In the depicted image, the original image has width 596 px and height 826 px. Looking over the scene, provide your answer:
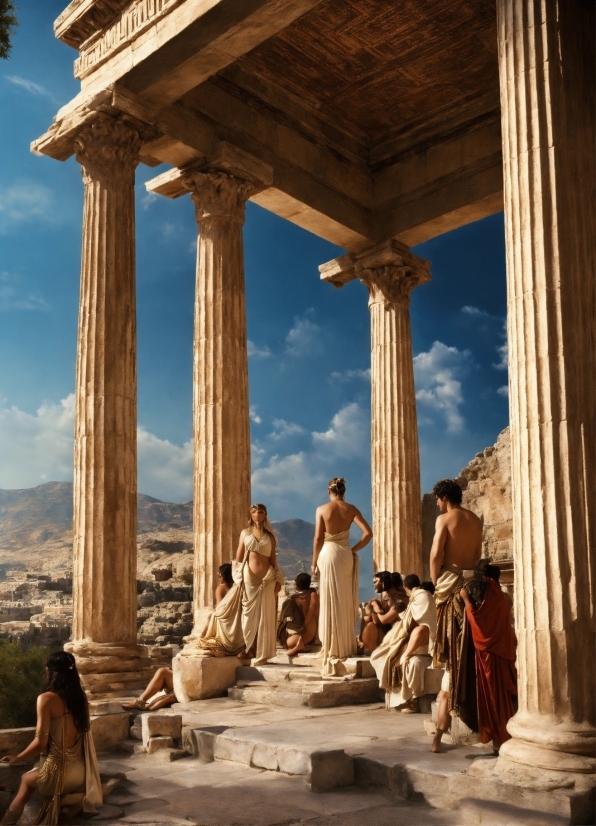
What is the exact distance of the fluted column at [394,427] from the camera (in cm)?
2114

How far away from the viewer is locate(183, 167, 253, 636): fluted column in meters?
17.0

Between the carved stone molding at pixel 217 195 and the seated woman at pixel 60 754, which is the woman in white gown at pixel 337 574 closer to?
the seated woman at pixel 60 754

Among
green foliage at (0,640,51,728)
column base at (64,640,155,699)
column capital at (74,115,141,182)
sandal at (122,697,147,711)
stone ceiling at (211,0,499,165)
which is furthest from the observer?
green foliage at (0,640,51,728)

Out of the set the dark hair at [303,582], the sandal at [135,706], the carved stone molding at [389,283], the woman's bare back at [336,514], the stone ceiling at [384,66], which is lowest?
the sandal at [135,706]

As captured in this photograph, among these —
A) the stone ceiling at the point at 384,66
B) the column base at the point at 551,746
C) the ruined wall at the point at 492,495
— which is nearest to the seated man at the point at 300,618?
the column base at the point at 551,746

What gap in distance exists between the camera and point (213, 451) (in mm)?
17203

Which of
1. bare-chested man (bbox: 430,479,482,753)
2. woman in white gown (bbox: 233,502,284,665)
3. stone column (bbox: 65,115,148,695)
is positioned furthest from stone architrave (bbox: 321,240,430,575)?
bare-chested man (bbox: 430,479,482,753)

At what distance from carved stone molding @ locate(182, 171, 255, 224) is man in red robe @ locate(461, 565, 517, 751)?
447 inches

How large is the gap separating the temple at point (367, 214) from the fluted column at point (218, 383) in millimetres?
44

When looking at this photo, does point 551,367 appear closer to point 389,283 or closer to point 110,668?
point 110,668

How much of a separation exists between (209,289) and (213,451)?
3.25 meters

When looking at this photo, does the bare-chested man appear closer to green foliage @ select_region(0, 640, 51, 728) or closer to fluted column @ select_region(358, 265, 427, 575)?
fluted column @ select_region(358, 265, 427, 575)

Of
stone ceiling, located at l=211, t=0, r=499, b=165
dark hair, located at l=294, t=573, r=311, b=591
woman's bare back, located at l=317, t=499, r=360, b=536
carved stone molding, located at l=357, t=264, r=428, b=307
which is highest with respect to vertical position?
stone ceiling, located at l=211, t=0, r=499, b=165

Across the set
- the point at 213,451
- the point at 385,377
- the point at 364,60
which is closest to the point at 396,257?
the point at 385,377
